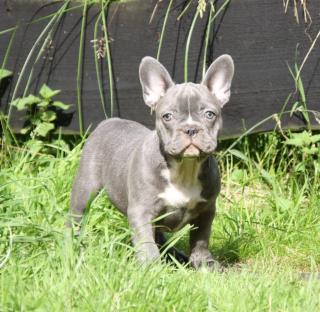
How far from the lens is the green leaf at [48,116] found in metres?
7.05

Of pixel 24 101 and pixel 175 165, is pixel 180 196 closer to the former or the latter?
pixel 175 165

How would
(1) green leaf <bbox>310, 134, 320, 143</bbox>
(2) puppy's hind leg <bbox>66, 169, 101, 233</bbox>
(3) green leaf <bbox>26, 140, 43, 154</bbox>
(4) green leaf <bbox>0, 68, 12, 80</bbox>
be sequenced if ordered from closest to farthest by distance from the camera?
(2) puppy's hind leg <bbox>66, 169, 101, 233</bbox>
(1) green leaf <bbox>310, 134, 320, 143</bbox>
(3) green leaf <bbox>26, 140, 43, 154</bbox>
(4) green leaf <bbox>0, 68, 12, 80</bbox>

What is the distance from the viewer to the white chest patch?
530cm

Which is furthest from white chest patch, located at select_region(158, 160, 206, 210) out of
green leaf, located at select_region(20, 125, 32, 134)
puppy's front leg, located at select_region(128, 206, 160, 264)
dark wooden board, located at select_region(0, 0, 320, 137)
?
green leaf, located at select_region(20, 125, 32, 134)

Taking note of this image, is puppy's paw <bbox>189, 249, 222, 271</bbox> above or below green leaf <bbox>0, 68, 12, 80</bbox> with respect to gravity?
below

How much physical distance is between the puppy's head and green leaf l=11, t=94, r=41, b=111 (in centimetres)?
170

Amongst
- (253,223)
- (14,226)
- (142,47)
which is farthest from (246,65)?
(14,226)

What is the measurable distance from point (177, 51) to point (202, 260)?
1973 mm

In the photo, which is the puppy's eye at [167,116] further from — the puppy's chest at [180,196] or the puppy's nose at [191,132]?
the puppy's chest at [180,196]

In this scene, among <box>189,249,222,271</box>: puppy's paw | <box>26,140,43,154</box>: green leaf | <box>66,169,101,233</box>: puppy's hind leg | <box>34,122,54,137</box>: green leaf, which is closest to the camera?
<box>189,249,222,271</box>: puppy's paw

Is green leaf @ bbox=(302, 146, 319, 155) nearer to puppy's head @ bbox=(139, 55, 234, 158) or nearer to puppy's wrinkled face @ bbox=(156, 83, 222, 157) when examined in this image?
puppy's head @ bbox=(139, 55, 234, 158)

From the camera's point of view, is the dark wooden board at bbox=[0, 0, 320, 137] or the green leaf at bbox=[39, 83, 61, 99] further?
the green leaf at bbox=[39, 83, 61, 99]

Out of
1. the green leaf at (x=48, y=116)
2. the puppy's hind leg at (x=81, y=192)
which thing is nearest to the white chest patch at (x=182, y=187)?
the puppy's hind leg at (x=81, y=192)

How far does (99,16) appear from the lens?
22.7 ft
